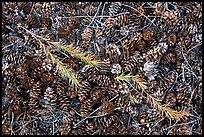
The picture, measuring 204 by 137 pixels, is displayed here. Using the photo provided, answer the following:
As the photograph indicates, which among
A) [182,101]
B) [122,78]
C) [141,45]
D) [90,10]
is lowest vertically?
[182,101]

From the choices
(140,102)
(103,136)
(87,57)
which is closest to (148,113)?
(140,102)

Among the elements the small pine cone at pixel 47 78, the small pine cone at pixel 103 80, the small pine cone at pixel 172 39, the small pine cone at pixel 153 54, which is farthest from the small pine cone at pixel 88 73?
the small pine cone at pixel 172 39

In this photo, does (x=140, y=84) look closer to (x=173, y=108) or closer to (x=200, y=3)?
(x=173, y=108)

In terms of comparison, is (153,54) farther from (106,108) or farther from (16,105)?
(16,105)

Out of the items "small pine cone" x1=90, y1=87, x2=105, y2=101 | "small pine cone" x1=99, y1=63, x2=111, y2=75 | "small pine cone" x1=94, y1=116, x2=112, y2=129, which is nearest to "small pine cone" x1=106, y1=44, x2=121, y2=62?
"small pine cone" x1=99, y1=63, x2=111, y2=75

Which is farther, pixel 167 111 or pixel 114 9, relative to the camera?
pixel 114 9

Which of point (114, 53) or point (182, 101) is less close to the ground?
point (114, 53)

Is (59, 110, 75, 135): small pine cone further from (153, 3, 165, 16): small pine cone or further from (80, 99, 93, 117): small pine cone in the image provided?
(153, 3, 165, 16): small pine cone

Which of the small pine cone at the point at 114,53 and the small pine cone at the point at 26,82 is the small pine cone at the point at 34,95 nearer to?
the small pine cone at the point at 26,82

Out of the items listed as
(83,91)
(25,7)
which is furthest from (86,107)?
(25,7)
